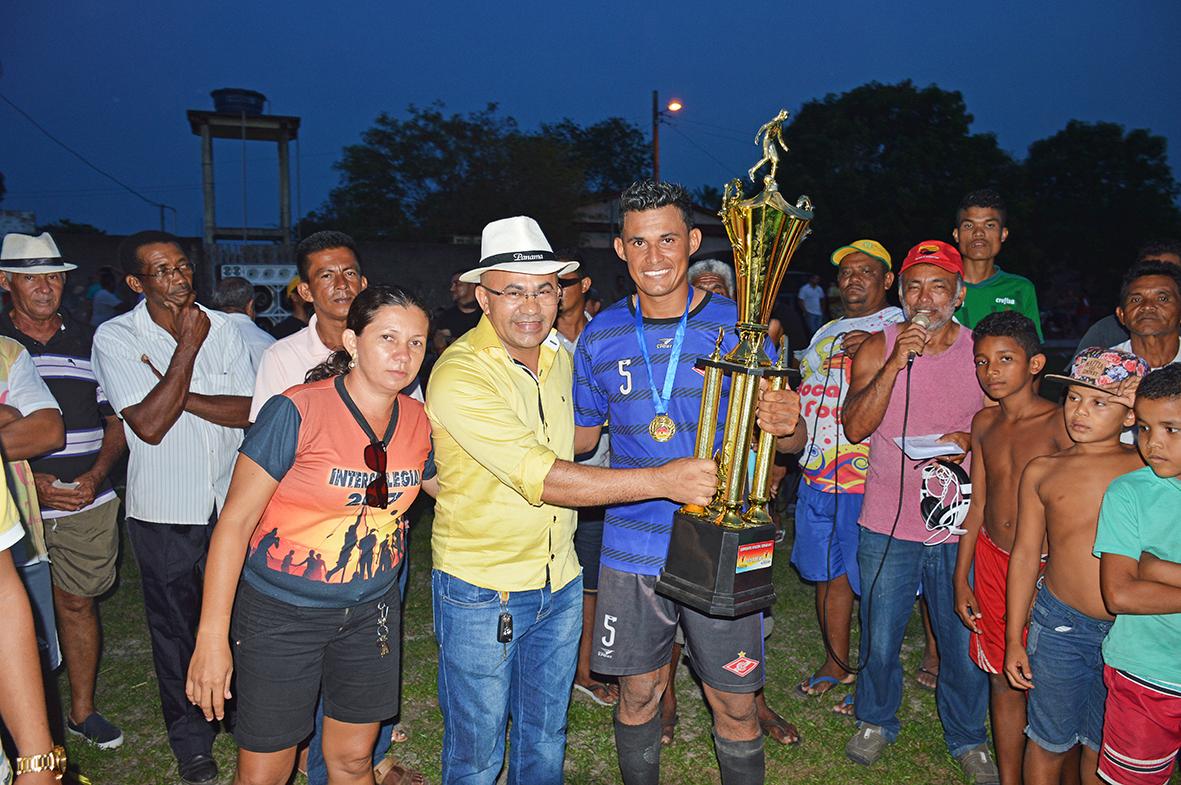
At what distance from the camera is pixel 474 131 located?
119 ft

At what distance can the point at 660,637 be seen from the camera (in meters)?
3.25

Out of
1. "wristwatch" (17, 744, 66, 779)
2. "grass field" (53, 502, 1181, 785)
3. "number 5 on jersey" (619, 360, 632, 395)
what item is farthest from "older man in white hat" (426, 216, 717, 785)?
"grass field" (53, 502, 1181, 785)

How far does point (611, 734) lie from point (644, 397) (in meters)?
2.36

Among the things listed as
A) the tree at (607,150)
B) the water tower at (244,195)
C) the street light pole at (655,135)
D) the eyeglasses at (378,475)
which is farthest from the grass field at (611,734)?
the tree at (607,150)

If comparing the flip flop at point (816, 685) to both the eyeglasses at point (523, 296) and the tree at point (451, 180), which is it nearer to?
the eyeglasses at point (523, 296)

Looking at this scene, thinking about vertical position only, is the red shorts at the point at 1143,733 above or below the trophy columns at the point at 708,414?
below

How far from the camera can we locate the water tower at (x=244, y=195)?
20.4 m

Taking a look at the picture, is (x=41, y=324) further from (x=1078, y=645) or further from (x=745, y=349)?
(x=1078, y=645)

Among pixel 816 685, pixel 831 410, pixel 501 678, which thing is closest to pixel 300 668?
pixel 501 678

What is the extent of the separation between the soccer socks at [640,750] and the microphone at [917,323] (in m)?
2.04

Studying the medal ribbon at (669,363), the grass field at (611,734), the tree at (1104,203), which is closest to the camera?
the medal ribbon at (669,363)

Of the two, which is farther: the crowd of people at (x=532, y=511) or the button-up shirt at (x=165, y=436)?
the button-up shirt at (x=165, y=436)

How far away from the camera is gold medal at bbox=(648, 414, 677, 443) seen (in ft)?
10.2

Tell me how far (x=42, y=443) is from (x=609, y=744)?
3219mm
